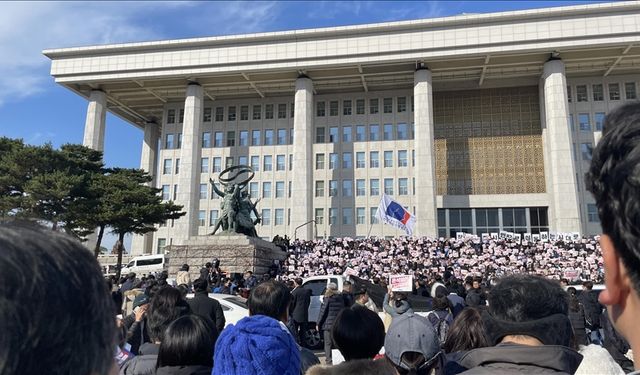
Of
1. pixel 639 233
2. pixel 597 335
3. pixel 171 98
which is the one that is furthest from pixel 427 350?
pixel 171 98

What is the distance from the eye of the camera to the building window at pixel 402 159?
182 feet

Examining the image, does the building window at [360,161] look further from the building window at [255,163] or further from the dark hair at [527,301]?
the dark hair at [527,301]

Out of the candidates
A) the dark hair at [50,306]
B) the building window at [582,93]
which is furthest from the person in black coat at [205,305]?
the building window at [582,93]

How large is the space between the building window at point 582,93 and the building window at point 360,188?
2435 centimetres

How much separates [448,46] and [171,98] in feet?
106

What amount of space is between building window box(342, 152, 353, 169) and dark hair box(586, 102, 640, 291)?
55404 millimetres

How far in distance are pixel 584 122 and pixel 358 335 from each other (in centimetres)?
5773

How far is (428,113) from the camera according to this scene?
163ft

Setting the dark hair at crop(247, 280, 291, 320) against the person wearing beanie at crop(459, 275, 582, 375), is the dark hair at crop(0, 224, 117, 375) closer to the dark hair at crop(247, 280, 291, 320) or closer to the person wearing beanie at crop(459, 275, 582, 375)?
the person wearing beanie at crop(459, 275, 582, 375)

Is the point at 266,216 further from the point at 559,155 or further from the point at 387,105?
the point at 559,155

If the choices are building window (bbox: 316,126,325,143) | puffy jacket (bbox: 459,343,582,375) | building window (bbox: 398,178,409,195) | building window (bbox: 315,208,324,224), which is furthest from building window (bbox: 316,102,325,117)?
puffy jacket (bbox: 459,343,582,375)

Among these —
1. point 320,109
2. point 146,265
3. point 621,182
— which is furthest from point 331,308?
point 320,109

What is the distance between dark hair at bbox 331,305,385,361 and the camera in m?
3.20

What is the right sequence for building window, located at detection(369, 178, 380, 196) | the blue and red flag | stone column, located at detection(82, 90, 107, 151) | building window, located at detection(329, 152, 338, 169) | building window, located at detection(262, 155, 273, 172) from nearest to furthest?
1. the blue and red flag
2. stone column, located at detection(82, 90, 107, 151)
3. building window, located at detection(369, 178, 380, 196)
4. building window, located at detection(329, 152, 338, 169)
5. building window, located at detection(262, 155, 273, 172)
